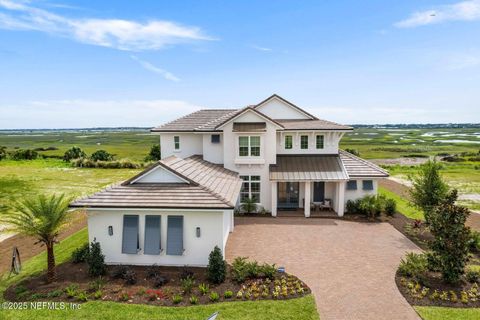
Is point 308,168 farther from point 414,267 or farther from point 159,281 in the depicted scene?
point 159,281

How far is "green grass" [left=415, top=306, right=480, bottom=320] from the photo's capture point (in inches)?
375

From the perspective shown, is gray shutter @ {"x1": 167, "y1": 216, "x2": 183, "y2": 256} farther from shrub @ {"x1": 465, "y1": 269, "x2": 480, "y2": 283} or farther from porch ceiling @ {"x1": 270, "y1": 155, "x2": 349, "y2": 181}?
shrub @ {"x1": 465, "y1": 269, "x2": 480, "y2": 283}

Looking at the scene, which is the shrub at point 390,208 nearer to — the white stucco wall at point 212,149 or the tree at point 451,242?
the tree at point 451,242

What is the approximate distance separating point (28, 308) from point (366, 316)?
37.2 ft

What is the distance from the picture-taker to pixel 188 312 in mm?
9750

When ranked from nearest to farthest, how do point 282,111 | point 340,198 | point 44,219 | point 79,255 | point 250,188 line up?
point 44,219 → point 79,255 → point 340,198 → point 250,188 → point 282,111

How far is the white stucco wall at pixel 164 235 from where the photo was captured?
12883 mm

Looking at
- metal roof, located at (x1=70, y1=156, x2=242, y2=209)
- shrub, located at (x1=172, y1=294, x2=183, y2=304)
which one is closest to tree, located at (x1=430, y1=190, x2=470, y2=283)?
metal roof, located at (x1=70, y1=156, x2=242, y2=209)

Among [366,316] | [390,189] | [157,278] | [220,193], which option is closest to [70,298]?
[157,278]

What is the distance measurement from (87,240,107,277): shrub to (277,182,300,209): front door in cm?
1314

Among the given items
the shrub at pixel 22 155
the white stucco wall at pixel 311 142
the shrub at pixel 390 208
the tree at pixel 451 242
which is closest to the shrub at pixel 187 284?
the tree at pixel 451 242

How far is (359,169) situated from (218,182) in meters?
11.1

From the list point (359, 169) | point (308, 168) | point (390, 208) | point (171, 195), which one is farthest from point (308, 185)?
point (171, 195)

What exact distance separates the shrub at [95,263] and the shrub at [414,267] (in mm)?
12484
